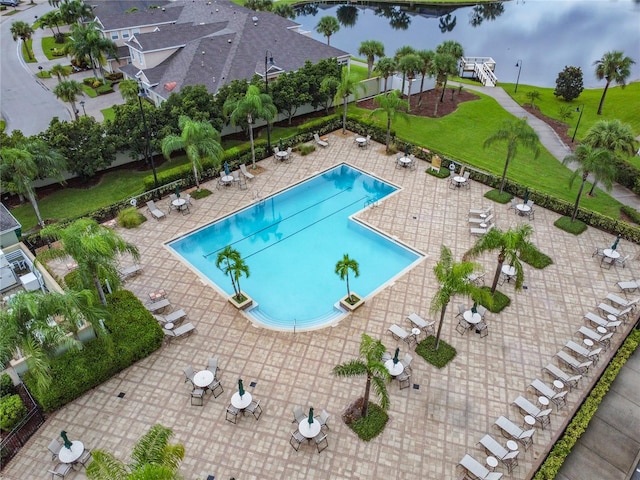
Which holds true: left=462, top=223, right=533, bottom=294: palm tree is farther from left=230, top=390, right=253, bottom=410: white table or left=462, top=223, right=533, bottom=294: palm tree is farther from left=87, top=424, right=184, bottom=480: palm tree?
left=87, top=424, right=184, bottom=480: palm tree

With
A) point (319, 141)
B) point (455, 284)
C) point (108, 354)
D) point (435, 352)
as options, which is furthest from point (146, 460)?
point (319, 141)

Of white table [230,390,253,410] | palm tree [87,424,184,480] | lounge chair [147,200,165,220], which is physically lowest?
white table [230,390,253,410]

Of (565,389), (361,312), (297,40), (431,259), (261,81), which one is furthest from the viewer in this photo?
(297,40)

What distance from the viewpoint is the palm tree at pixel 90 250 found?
51.3ft

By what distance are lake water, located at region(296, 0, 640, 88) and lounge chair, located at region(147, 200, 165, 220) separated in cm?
4904

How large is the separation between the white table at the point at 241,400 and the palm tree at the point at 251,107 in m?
17.6

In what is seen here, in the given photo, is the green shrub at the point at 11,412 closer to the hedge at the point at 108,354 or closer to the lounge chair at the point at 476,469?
the hedge at the point at 108,354

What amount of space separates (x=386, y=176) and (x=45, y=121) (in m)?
30.2

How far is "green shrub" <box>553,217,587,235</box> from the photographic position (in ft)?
83.5

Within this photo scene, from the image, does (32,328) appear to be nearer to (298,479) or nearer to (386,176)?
(298,479)

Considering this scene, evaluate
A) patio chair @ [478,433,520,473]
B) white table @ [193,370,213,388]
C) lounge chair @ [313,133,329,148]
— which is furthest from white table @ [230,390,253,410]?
lounge chair @ [313,133,329,148]

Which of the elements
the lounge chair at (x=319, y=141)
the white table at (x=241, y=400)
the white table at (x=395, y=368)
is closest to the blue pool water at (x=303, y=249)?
the lounge chair at (x=319, y=141)

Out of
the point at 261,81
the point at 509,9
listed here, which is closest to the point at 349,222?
the point at 261,81

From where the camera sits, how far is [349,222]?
2711cm
